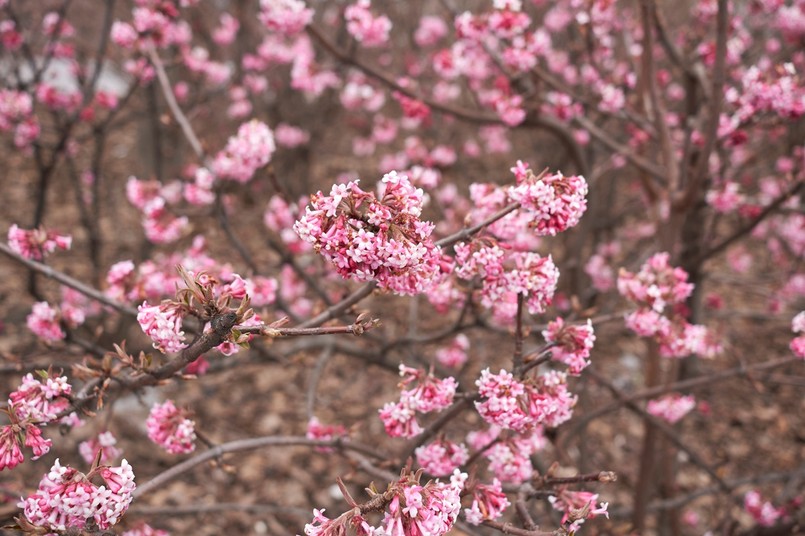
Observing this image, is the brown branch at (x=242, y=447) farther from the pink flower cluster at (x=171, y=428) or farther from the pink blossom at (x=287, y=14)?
the pink blossom at (x=287, y=14)

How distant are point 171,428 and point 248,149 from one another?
4.90ft

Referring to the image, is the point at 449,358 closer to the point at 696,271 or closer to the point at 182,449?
the point at 696,271

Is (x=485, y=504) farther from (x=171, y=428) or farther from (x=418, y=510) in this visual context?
(x=171, y=428)

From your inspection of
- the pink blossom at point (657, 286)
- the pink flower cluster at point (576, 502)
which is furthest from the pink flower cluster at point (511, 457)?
the pink blossom at point (657, 286)

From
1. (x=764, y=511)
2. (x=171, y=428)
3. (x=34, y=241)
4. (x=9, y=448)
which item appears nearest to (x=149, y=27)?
(x=34, y=241)

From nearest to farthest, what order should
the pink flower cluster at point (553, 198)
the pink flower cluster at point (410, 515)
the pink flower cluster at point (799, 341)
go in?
the pink flower cluster at point (410, 515)
the pink flower cluster at point (553, 198)
the pink flower cluster at point (799, 341)

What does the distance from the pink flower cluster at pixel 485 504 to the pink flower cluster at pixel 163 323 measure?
83 cm

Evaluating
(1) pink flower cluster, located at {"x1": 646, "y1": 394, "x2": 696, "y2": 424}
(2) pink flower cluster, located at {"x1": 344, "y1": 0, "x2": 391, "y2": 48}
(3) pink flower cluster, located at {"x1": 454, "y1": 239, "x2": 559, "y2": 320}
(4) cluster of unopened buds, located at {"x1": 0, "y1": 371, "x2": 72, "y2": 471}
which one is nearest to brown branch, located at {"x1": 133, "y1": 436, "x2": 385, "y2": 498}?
(4) cluster of unopened buds, located at {"x1": 0, "y1": 371, "x2": 72, "y2": 471}

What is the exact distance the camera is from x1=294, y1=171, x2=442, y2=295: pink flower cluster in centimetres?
141

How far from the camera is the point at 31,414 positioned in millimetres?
1686

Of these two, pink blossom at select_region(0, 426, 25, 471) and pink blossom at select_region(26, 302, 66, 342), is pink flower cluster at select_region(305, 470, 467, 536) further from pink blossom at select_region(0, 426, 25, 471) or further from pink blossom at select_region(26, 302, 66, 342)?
pink blossom at select_region(26, 302, 66, 342)

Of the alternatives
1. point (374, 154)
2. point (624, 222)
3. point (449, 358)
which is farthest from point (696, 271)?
point (374, 154)

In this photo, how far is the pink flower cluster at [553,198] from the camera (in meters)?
1.65

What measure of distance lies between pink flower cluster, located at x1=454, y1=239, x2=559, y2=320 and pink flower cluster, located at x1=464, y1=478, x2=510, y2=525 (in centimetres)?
50
